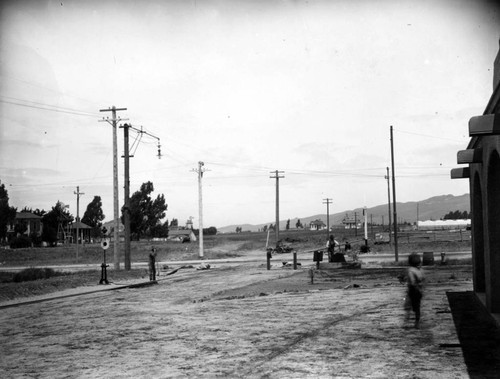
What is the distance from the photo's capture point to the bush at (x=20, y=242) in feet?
268

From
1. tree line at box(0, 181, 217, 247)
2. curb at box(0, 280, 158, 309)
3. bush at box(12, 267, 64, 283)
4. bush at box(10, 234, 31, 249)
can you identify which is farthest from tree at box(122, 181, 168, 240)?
curb at box(0, 280, 158, 309)

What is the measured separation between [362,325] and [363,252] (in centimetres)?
4070

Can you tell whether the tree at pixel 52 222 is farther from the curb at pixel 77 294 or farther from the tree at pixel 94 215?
the curb at pixel 77 294

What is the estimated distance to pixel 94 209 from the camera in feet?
391

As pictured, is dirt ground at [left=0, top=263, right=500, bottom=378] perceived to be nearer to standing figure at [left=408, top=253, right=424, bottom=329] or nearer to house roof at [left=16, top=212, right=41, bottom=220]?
standing figure at [left=408, top=253, right=424, bottom=329]

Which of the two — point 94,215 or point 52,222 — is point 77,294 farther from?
point 94,215

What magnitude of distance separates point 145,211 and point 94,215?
2326 centimetres

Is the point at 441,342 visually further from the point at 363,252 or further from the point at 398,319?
the point at 363,252

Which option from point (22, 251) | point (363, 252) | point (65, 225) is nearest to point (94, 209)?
point (65, 225)

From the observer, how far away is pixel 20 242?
82312 millimetres

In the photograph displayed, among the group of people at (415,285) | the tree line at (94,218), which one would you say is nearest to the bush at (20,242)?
the tree line at (94,218)

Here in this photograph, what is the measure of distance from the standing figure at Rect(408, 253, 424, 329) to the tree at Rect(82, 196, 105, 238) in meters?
114

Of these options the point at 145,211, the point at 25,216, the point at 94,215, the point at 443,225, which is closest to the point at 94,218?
the point at 94,215

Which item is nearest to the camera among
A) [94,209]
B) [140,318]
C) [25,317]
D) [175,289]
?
[140,318]
